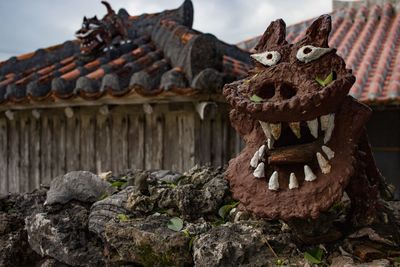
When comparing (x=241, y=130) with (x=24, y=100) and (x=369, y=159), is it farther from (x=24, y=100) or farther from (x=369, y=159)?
(x=24, y=100)

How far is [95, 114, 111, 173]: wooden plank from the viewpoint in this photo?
16.9 feet

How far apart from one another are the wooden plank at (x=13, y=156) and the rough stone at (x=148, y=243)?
4.52 meters

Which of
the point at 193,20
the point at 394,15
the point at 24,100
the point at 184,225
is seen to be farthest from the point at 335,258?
the point at 394,15

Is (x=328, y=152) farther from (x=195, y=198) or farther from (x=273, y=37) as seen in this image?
(x=195, y=198)

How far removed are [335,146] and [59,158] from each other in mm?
4505

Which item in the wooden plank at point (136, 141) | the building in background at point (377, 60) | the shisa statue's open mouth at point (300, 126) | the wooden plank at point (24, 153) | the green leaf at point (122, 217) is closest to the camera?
the shisa statue's open mouth at point (300, 126)

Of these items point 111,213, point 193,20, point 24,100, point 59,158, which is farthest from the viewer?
point 193,20

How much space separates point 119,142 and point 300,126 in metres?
3.53

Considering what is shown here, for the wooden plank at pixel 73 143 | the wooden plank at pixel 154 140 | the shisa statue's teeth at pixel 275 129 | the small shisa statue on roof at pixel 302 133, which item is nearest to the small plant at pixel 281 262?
the small shisa statue on roof at pixel 302 133

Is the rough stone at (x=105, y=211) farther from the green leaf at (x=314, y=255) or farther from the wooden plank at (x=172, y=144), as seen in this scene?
the wooden plank at (x=172, y=144)

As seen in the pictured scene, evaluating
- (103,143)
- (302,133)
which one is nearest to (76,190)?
(302,133)

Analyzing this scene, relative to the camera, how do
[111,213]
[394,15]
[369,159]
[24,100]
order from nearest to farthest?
[369,159] → [111,213] → [24,100] → [394,15]

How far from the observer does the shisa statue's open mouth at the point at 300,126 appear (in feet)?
5.51

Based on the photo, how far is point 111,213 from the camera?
2.26 meters
